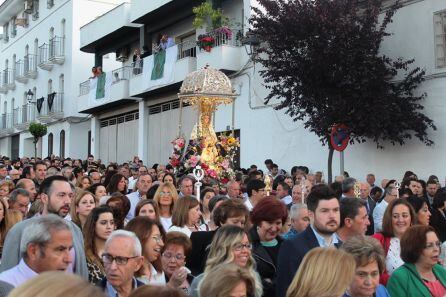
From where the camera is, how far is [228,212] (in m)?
5.93

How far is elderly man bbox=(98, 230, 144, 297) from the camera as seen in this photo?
3920mm

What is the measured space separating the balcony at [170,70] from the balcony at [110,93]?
28.3 inches

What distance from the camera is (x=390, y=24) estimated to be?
1619 centimetres

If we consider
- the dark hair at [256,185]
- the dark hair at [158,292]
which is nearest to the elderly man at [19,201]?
the dark hair at [256,185]

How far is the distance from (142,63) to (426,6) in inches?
521

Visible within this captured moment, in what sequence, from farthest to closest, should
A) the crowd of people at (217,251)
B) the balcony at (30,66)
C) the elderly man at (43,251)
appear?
the balcony at (30,66), the elderly man at (43,251), the crowd of people at (217,251)

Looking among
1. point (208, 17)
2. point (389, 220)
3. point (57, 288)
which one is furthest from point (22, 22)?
point (57, 288)

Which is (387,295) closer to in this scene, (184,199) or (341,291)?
(341,291)

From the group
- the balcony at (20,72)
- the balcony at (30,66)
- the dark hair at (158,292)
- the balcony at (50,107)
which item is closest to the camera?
the dark hair at (158,292)

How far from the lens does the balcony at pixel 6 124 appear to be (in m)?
42.4

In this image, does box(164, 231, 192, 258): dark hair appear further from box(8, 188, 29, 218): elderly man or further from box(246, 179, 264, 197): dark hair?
box(246, 179, 264, 197): dark hair

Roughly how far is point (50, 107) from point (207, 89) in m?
22.5

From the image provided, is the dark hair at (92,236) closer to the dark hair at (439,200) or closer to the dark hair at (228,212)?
the dark hair at (228,212)

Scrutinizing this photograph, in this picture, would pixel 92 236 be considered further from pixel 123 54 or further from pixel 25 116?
pixel 25 116
